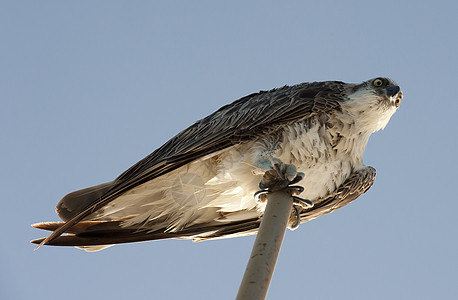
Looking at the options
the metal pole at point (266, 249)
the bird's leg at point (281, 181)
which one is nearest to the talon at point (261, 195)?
the bird's leg at point (281, 181)

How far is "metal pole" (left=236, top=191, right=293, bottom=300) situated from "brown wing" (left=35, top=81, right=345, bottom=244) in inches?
36.0

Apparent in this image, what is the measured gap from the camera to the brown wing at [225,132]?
646 cm

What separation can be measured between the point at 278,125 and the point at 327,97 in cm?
72

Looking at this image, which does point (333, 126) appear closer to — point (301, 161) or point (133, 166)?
point (301, 161)

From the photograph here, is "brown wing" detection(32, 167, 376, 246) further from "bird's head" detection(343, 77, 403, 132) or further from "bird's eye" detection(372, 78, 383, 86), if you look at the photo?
"bird's eye" detection(372, 78, 383, 86)

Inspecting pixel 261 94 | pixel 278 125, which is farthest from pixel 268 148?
pixel 261 94

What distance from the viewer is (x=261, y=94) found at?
7477 mm

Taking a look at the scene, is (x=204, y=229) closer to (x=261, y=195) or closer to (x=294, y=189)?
(x=261, y=195)

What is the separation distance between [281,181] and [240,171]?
67cm

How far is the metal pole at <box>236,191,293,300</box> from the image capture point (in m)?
4.88

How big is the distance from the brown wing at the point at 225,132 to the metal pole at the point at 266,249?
0.91 m

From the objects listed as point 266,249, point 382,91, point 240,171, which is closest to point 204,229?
point 240,171

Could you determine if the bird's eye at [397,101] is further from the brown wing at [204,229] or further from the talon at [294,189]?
the talon at [294,189]

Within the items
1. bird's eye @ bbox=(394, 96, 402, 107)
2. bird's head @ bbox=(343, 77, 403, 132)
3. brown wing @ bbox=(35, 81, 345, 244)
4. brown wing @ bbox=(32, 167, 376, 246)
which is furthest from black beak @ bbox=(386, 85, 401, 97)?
brown wing @ bbox=(32, 167, 376, 246)
